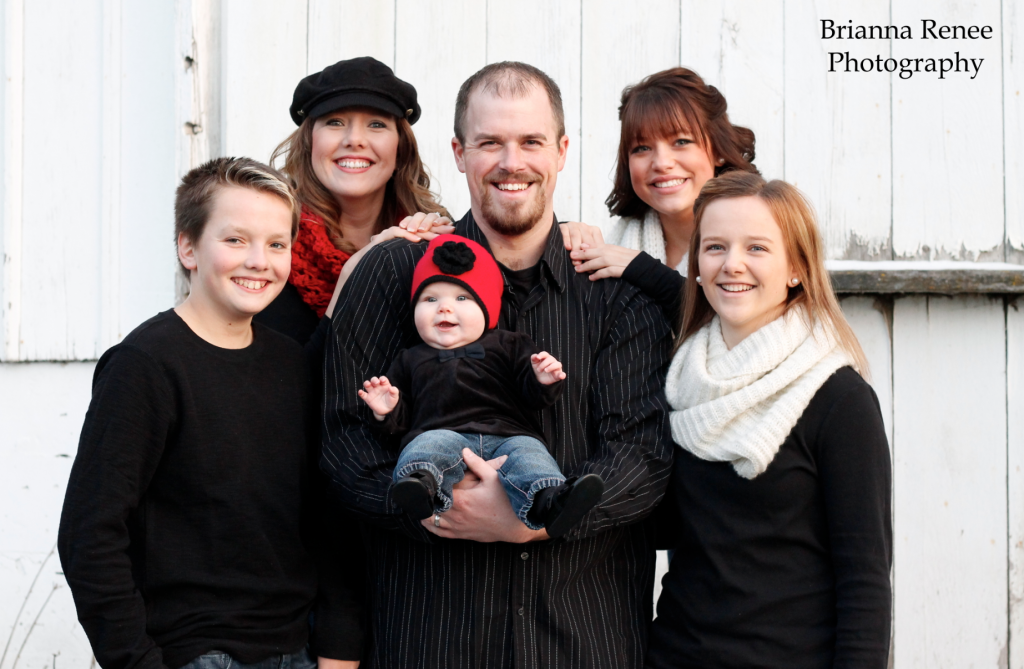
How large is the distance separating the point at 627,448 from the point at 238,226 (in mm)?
1066

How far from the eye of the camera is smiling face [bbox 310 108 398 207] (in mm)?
2852

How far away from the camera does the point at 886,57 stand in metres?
3.25

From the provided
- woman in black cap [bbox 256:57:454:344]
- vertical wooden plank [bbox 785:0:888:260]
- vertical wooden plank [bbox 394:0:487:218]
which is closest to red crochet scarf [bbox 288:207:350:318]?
woman in black cap [bbox 256:57:454:344]

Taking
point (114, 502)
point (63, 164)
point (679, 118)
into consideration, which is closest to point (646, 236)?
point (679, 118)

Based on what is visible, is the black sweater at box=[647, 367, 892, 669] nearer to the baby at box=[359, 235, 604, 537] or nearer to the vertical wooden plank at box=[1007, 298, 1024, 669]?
the baby at box=[359, 235, 604, 537]

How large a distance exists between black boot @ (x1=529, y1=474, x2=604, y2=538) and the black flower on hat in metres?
0.65

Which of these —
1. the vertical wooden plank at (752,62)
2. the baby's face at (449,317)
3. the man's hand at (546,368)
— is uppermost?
the vertical wooden plank at (752,62)

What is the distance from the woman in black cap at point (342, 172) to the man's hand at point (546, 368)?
748 mm

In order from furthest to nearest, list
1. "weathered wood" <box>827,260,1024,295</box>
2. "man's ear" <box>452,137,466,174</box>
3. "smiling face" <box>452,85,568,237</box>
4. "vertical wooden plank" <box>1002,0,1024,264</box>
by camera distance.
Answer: "vertical wooden plank" <box>1002,0,1024,264</box>, "weathered wood" <box>827,260,1024,295</box>, "man's ear" <box>452,137,466,174</box>, "smiling face" <box>452,85,568,237</box>

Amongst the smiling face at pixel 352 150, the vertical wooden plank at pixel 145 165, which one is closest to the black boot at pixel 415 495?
the smiling face at pixel 352 150

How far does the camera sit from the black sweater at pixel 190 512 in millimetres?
1819

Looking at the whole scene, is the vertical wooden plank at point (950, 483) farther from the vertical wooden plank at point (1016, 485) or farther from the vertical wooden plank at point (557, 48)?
the vertical wooden plank at point (557, 48)

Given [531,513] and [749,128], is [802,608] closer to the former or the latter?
[531,513]

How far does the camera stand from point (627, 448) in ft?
6.88
